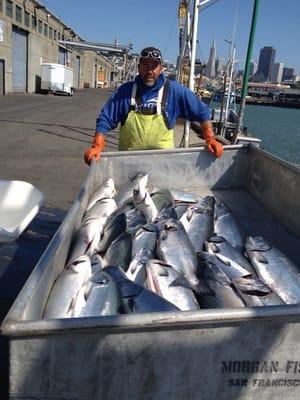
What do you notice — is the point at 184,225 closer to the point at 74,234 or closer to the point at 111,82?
the point at 74,234

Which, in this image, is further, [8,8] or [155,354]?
[8,8]

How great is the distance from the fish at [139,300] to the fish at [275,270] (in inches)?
38.7

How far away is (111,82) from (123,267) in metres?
150

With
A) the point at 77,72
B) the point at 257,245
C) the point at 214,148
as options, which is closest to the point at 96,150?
the point at 214,148

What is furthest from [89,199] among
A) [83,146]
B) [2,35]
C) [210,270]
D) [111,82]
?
[111,82]

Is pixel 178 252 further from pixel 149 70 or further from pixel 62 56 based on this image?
pixel 62 56

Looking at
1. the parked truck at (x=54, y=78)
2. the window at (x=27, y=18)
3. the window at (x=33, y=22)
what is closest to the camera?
the window at (x=27, y=18)

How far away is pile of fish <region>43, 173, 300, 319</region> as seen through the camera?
2516 millimetres

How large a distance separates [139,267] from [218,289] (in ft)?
2.19

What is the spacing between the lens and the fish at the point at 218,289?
A: 2546 mm

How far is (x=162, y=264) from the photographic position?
2.98m

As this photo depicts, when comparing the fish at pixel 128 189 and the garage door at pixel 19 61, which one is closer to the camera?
the fish at pixel 128 189

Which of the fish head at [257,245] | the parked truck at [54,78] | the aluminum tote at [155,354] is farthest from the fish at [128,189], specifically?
the parked truck at [54,78]

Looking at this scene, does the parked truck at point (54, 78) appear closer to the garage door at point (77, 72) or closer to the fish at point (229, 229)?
the garage door at point (77, 72)
